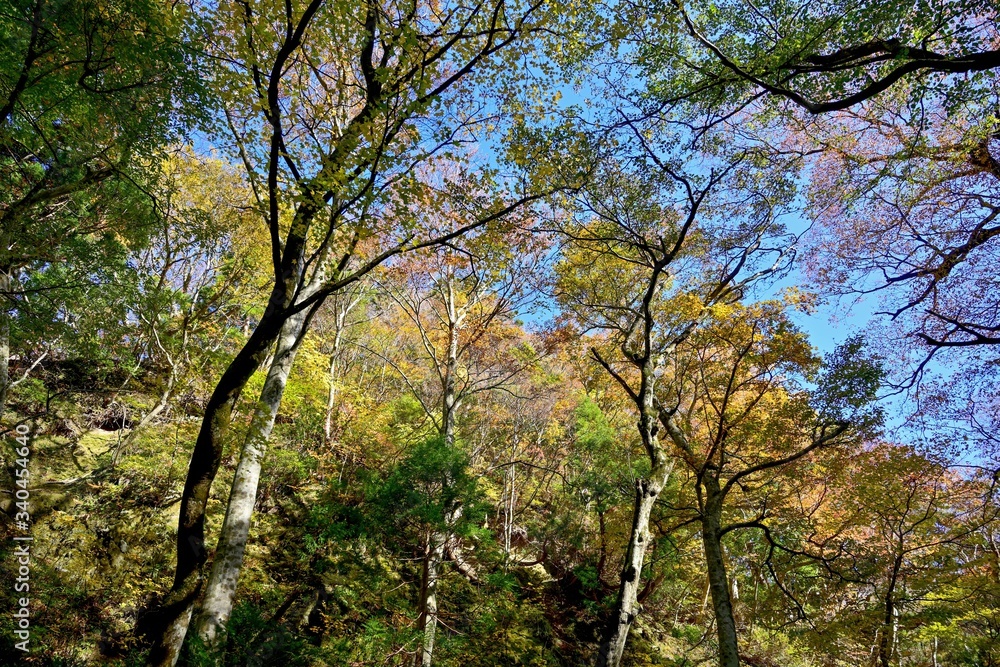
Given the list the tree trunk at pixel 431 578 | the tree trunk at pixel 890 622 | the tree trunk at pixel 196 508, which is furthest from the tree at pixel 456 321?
the tree trunk at pixel 890 622

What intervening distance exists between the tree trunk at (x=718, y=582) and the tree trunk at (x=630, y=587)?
1403 millimetres

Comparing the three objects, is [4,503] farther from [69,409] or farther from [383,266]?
[383,266]

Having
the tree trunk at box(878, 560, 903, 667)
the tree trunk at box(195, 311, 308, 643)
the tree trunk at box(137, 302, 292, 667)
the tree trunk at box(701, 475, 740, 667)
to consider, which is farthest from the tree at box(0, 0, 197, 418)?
the tree trunk at box(878, 560, 903, 667)

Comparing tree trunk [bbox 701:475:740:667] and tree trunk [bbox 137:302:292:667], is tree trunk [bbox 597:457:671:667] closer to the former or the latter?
tree trunk [bbox 701:475:740:667]

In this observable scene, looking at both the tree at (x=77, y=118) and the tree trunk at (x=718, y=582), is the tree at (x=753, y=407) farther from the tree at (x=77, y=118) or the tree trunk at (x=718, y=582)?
the tree at (x=77, y=118)

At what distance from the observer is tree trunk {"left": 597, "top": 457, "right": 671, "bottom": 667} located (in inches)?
200

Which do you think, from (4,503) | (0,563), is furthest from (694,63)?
(4,503)

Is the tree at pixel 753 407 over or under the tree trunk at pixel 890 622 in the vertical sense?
over

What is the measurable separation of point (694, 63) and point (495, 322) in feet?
22.2

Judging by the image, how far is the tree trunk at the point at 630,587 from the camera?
5.08 meters

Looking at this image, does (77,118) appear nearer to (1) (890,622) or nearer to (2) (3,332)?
(2) (3,332)

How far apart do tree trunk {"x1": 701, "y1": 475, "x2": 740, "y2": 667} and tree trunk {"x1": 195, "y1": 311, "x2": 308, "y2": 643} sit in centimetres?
617

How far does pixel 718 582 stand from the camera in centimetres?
622

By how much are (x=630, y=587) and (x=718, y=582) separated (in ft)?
6.31
